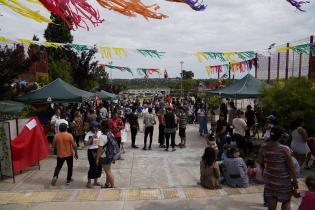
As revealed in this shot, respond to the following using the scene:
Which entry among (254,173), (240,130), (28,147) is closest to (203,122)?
(240,130)

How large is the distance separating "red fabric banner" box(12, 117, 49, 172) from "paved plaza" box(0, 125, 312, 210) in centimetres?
31

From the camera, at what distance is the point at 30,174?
933 cm

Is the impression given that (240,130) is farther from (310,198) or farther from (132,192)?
(310,198)

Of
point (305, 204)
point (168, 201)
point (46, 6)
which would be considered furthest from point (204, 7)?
point (168, 201)

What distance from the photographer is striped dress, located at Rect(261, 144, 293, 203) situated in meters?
4.95

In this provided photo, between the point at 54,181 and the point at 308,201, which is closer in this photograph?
the point at 308,201

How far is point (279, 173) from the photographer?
4.98 metres

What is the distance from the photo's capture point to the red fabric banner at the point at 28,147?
9.07m

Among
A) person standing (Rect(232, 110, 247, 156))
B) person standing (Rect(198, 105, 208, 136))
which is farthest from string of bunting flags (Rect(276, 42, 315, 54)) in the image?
person standing (Rect(232, 110, 247, 156))

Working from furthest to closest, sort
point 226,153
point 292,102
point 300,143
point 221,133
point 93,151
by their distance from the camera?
1. point 221,133
2. point 292,102
3. point 300,143
4. point 226,153
5. point 93,151

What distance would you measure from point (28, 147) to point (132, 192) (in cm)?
359

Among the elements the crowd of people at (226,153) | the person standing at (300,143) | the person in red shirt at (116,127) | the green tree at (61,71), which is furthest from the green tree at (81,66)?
the person standing at (300,143)

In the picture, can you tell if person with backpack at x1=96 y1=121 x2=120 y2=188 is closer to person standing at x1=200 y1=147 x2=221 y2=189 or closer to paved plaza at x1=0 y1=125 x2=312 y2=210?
paved plaza at x1=0 y1=125 x2=312 y2=210

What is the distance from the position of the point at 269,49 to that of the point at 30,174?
12.4 meters
